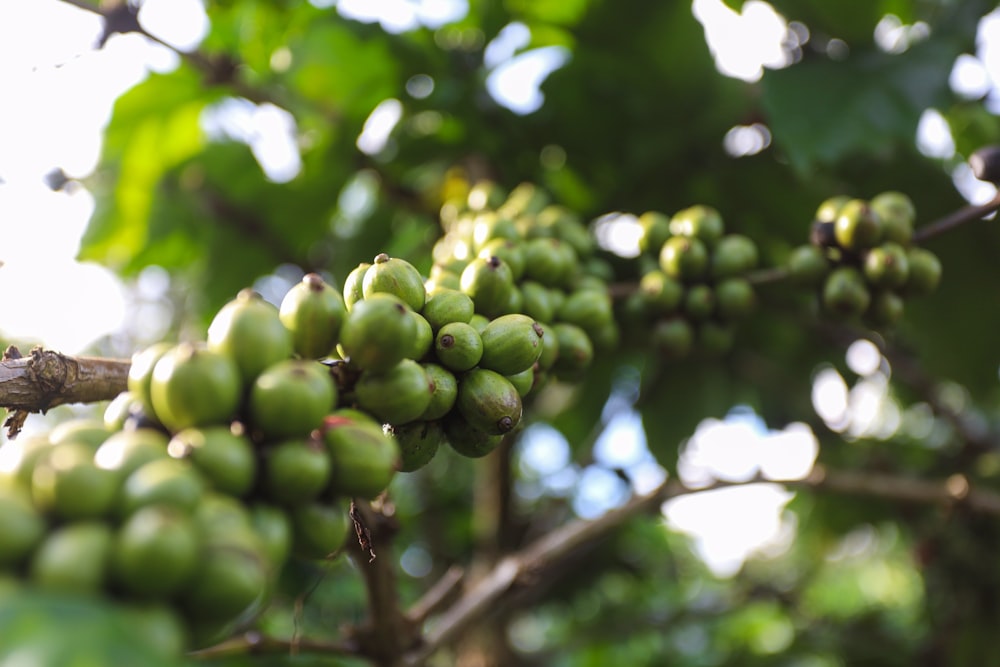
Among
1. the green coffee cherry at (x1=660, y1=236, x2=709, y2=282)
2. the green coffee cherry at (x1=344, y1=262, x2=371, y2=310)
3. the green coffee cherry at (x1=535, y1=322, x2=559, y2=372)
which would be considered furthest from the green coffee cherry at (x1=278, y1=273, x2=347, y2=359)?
the green coffee cherry at (x1=660, y1=236, x2=709, y2=282)

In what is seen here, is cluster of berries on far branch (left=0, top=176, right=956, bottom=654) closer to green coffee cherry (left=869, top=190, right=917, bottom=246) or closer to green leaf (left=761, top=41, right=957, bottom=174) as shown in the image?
green coffee cherry (left=869, top=190, right=917, bottom=246)

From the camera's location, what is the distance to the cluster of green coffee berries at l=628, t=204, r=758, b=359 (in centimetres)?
182

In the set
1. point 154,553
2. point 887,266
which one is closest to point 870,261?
point 887,266

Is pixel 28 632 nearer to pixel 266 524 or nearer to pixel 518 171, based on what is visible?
pixel 266 524

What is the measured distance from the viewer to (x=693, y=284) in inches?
73.5

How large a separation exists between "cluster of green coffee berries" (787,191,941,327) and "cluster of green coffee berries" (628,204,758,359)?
0.17m

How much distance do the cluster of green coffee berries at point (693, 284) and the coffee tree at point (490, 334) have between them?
1 centimetres

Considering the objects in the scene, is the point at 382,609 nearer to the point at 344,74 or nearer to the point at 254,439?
the point at 254,439

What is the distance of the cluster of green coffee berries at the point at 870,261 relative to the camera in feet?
5.32

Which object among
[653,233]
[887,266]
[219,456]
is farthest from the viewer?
[653,233]


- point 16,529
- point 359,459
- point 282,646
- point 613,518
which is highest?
point 16,529

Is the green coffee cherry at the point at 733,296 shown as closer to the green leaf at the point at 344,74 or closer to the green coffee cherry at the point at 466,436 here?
the green coffee cherry at the point at 466,436

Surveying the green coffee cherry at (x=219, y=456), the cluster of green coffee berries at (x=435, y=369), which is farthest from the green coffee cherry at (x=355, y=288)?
the green coffee cherry at (x=219, y=456)

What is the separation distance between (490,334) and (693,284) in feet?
2.83
